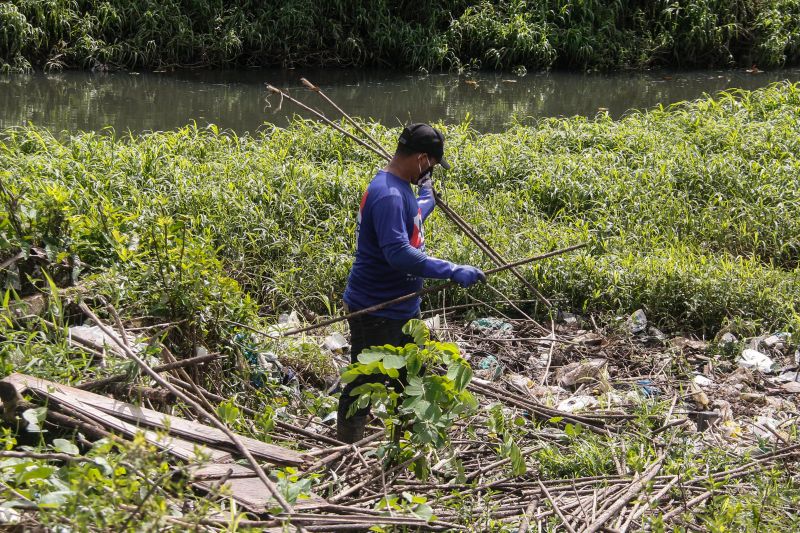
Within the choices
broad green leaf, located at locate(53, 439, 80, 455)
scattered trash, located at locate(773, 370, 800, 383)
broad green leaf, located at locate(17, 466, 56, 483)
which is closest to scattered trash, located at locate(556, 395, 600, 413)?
scattered trash, located at locate(773, 370, 800, 383)

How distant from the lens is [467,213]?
6.40m

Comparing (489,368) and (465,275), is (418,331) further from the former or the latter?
(489,368)

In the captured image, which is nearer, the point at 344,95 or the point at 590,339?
the point at 590,339

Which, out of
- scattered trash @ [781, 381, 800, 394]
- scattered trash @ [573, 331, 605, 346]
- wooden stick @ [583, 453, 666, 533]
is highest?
wooden stick @ [583, 453, 666, 533]

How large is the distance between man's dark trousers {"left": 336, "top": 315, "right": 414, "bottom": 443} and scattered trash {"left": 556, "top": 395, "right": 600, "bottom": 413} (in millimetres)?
953

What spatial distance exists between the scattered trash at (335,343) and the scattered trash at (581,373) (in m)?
1.16

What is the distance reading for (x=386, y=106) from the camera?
11.8 m

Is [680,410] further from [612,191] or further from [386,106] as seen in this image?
[386,106]

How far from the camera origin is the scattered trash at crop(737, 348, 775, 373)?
484 cm

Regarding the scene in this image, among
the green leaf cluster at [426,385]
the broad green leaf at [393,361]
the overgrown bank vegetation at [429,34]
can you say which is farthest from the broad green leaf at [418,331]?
the overgrown bank vegetation at [429,34]

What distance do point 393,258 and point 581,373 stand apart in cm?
164

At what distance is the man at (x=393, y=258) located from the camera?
3568 mm

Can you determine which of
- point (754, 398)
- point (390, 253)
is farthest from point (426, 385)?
point (754, 398)

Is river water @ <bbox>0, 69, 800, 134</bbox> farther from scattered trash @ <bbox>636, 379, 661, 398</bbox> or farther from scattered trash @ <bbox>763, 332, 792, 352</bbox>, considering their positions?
scattered trash @ <bbox>636, 379, 661, 398</bbox>
